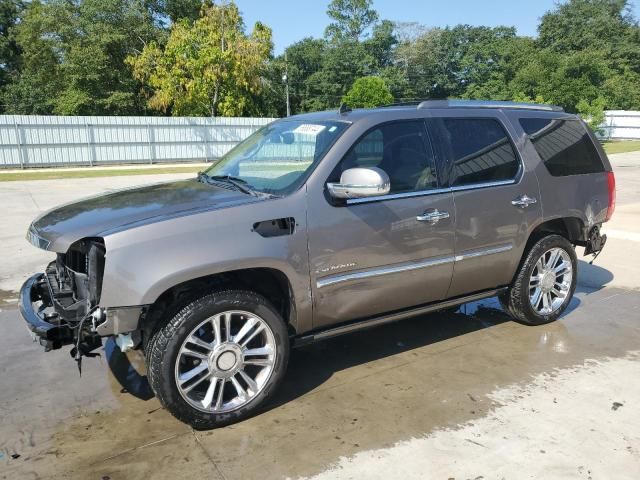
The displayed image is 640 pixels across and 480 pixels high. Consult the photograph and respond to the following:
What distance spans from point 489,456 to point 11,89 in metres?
50.5

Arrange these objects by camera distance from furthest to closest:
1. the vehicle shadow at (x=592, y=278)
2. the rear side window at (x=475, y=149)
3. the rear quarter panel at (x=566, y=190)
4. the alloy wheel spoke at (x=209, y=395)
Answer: the vehicle shadow at (x=592, y=278)
the rear quarter panel at (x=566, y=190)
the rear side window at (x=475, y=149)
the alloy wheel spoke at (x=209, y=395)

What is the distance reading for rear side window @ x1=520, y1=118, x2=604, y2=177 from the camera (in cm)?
479

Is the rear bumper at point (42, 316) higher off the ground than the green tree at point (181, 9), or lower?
lower

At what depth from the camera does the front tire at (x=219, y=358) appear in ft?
10.3

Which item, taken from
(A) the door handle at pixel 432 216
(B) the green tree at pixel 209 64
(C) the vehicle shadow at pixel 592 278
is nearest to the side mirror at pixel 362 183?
(A) the door handle at pixel 432 216

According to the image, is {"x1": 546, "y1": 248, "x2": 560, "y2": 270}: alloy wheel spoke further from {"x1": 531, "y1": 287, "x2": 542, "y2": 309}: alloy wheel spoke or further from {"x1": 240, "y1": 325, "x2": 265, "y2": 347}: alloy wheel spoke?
{"x1": 240, "y1": 325, "x2": 265, "y2": 347}: alloy wheel spoke

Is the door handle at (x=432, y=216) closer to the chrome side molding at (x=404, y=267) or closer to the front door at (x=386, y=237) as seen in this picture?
the front door at (x=386, y=237)

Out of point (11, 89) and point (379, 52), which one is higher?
point (379, 52)

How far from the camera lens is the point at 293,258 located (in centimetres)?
340

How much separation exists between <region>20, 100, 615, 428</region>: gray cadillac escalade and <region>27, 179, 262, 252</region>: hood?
2 cm

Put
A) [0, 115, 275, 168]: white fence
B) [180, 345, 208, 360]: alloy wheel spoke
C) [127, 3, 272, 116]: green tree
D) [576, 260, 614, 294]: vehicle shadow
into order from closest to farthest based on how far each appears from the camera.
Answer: [180, 345, 208, 360]: alloy wheel spoke, [576, 260, 614, 294]: vehicle shadow, [0, 115, 275, 168]: white fence, [127, 3, 272, 116]: green tree

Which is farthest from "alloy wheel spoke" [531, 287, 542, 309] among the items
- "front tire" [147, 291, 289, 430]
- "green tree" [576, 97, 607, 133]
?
"green tree" [576, 97, 607, 133]

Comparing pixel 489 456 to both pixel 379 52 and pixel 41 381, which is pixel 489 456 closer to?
pixel 41 381

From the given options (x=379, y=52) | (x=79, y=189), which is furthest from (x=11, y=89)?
(x=379, y=52)
